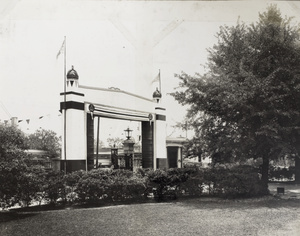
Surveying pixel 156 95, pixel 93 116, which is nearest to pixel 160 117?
pixel 156 95

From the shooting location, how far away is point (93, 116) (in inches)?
473

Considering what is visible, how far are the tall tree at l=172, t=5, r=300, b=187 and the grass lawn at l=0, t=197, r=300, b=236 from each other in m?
2.45

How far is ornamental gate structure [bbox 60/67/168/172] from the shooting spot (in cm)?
1095

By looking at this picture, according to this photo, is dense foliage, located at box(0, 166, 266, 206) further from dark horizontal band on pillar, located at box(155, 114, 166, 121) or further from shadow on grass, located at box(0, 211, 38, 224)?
dark horizontal band on pillar, located at box(155, 114, 166, 121)

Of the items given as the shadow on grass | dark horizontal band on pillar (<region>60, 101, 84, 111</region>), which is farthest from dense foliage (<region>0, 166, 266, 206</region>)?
dark horizontal band on pillar (<region>60, 101, 84, 111</region>)

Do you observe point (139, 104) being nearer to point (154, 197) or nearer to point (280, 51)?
point (154, 197)

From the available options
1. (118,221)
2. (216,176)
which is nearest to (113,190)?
(118,221)

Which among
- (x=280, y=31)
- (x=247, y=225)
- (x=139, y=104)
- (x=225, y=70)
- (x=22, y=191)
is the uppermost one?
(x=280, y=31)

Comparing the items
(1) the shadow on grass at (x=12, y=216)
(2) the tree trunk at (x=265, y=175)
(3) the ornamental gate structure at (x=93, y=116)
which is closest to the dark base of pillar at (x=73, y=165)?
(3) the ornamental gate structure at (x=93, y=116)

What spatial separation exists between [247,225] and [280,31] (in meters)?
6.59

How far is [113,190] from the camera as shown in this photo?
384 inches

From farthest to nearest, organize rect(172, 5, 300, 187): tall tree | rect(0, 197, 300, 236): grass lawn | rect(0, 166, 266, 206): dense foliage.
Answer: rect(172, 5, 300, 187): tall tree, rect(0, 166, 266, 206): dense foliage, rect(0, 197, 300, 236): grass lawn

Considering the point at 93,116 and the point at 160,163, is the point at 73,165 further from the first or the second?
the point at 160,163

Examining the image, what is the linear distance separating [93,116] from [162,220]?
18.8 feet
